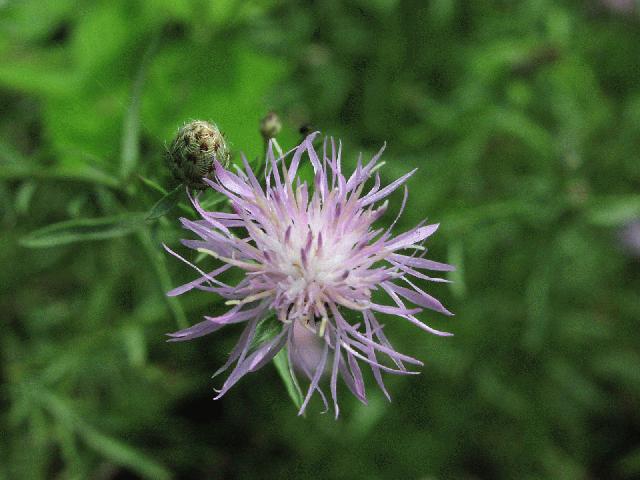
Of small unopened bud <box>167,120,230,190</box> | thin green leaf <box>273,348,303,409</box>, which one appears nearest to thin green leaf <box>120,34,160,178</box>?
small unopened bud <box>167,120,230,190</box>

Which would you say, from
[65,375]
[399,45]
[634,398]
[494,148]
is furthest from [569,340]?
[65,375]

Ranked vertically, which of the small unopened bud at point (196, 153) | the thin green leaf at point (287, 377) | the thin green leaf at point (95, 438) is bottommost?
the thin green leaf at point (95, 438)

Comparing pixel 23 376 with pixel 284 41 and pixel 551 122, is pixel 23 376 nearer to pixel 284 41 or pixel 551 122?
pixel 284 41

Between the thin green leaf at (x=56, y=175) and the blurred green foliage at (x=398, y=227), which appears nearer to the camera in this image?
the thin green leaf at (x=56, y=175)

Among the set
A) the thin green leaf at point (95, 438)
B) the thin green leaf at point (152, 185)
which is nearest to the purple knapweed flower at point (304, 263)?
the thin green leaf at point (152, 185)

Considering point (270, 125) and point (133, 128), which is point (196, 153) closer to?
point (270, 125)

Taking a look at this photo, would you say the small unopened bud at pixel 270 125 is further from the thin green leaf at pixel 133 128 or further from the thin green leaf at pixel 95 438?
the thin green leaf at pixel 95 438

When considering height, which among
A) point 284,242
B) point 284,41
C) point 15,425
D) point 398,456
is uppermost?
point 284,41
